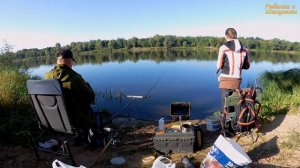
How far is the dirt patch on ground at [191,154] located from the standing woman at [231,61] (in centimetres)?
67

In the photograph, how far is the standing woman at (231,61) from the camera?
4.93 meters

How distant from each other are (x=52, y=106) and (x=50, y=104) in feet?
0.12

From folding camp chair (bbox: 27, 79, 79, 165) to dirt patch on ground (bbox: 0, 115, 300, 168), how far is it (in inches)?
21.5

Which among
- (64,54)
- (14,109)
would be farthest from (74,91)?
(14,109)

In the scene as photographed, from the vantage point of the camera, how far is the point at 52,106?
391 centimetres

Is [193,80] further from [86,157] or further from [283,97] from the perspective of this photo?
[86,157]

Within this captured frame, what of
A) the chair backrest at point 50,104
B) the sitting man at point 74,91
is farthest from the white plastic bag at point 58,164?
the sitting man at point 74,91

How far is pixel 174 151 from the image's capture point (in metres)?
4.59

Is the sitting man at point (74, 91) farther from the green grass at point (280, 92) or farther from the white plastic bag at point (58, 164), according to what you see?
the green grass at point (280, 92)

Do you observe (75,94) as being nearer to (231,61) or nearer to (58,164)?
(58,164)

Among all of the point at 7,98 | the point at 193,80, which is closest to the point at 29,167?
the point at 7,98

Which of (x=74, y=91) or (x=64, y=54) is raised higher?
(x=64, y=54)

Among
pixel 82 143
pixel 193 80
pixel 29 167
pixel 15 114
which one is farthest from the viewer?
pixel 193 80

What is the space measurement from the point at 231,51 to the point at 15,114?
4770mm
